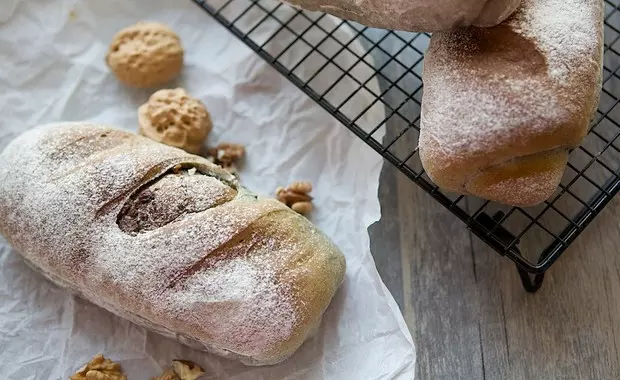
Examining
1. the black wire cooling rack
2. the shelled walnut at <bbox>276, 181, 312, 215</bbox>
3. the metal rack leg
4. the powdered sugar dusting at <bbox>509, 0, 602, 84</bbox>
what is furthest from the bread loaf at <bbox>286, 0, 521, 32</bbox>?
the metal rack leg

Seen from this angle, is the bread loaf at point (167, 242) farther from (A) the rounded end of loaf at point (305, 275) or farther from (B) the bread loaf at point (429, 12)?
(B) the bread loaf at point (429, 12)

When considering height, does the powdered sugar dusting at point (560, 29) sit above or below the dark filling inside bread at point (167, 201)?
above

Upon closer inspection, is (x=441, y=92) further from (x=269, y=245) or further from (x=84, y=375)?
(x=84, y=375)

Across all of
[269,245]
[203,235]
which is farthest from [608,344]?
[203,235]

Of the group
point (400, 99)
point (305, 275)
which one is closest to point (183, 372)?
point (305, 275)

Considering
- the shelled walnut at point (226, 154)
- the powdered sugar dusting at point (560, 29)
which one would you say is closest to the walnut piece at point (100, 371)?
the shelled walnut at point (226, 154)

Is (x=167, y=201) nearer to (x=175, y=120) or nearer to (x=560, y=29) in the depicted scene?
(x=175, y=120)
